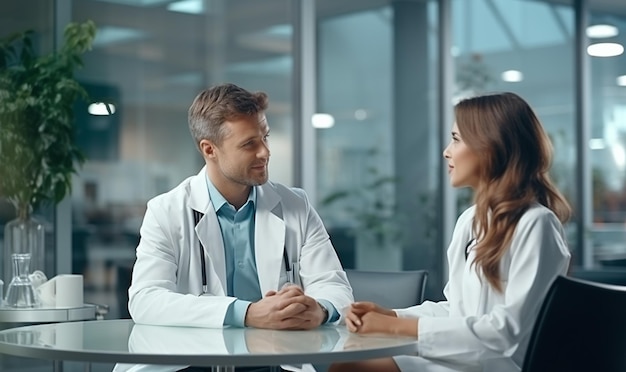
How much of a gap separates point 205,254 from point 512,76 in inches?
182

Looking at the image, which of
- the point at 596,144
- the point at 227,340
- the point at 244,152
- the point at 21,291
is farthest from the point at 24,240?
the point at 596,144

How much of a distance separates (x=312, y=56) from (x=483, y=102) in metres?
3.63

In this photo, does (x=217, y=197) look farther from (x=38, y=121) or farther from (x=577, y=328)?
(x=38, y=121)

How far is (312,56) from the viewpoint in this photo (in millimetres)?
5941

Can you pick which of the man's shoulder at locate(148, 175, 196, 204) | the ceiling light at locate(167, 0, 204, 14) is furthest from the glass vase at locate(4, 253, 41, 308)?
the ceiling light at locate(167, 0, 204, 14)

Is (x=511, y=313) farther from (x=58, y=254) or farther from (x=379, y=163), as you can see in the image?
(x=379, y=163)

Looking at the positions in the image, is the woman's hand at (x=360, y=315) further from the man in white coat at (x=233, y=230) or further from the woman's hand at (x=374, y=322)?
the man in white coat at (x=233, y=230)

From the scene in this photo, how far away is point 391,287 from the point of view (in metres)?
3.08

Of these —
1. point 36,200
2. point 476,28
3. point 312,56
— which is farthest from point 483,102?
point 476,28

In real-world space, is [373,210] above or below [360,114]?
below

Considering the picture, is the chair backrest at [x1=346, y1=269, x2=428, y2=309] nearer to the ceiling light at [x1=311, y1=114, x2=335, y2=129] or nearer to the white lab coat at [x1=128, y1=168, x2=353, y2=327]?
the white lab coat at [x1=128, y1=168, x2=353, y2=327]

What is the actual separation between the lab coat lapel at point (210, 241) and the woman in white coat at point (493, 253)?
52 cm

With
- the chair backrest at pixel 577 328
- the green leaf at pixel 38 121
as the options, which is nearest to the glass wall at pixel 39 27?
the green leaf at pixel 38 121

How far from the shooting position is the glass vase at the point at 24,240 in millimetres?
3928
